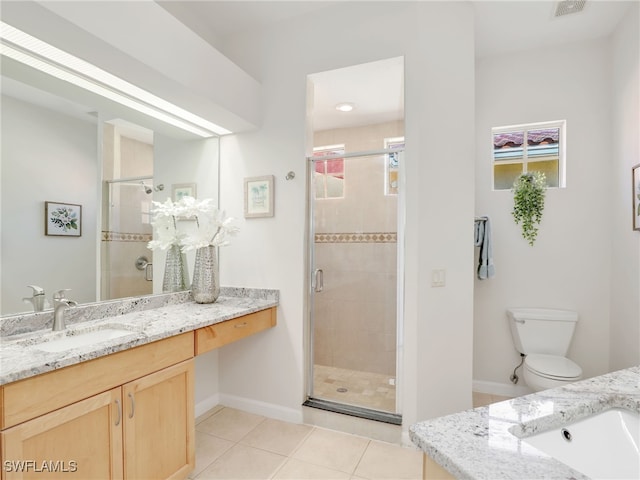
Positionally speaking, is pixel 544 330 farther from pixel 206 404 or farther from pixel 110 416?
pixel 110 416

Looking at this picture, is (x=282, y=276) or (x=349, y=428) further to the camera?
(x=282, y=276)

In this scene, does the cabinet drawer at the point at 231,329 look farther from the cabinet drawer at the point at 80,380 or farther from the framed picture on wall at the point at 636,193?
the framed picture on wall at the point at 636,193

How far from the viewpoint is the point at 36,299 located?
5.35ft

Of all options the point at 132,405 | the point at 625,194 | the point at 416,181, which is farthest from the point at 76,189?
the point at 625,194

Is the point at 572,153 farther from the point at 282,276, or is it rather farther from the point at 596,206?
Result: the point at 282,276

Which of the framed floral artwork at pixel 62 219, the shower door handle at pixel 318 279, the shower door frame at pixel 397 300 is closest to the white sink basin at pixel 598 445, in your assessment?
the shower door frame at pixel 397 300

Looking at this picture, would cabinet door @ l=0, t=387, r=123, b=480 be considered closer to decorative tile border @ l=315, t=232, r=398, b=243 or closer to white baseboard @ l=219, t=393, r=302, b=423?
white baseboard @ l=219, t=393, r=302, b=423

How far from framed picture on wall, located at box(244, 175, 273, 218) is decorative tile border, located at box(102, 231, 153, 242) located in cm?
70

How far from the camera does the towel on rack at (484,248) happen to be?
279 cm

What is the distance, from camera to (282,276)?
2.54 meters

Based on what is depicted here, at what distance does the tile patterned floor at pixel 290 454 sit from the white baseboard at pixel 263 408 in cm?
5

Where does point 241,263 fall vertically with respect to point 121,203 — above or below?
below

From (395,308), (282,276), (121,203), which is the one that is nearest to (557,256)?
(395,308)

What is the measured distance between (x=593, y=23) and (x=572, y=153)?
0.93m
